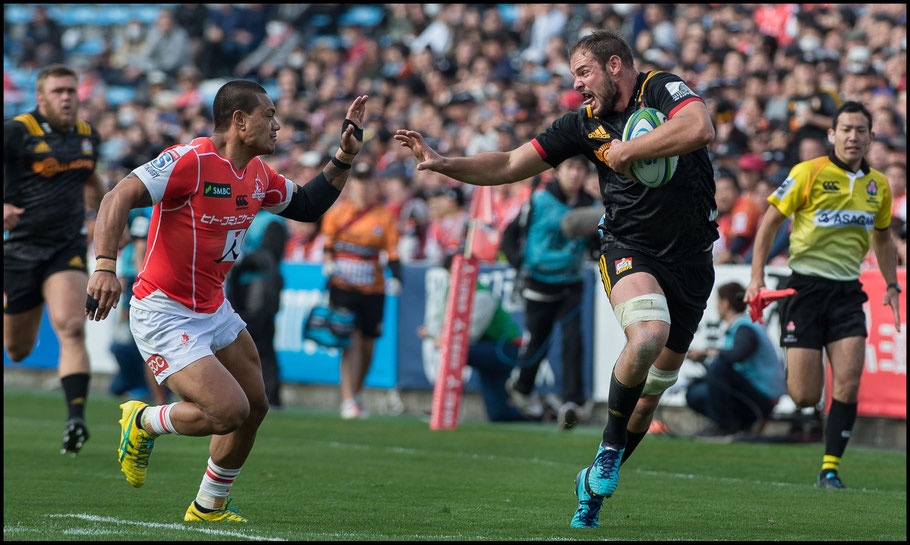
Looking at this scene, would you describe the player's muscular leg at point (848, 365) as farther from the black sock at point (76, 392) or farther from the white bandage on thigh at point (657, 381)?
the black sock at point (76, 392)

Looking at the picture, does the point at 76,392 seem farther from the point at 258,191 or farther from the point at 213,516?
the point at 258,191

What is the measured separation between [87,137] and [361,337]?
481 cm

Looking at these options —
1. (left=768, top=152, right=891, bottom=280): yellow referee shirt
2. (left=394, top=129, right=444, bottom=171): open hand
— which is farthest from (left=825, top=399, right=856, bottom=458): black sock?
(left=394, top=129, right=444, bottom=171): open hand

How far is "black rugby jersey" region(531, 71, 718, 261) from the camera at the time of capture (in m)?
6.68

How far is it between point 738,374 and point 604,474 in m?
5.57

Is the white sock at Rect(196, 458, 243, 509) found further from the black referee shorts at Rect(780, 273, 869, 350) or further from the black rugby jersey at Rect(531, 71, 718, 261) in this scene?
the black referee shorts at Rect(780, 273, 869, 350)

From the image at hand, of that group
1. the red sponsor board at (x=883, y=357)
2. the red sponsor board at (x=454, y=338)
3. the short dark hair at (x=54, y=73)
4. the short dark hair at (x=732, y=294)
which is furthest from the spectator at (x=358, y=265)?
the red sponsor board at (x=883, y=357)

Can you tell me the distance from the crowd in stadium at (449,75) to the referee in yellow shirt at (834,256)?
279 centimetres

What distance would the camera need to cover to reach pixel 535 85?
18.9m

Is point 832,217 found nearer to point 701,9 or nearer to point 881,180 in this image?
point 881,180

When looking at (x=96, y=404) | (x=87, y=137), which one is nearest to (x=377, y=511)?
(x=87, y=137)

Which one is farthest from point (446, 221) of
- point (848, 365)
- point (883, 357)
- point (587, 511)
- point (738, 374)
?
point (587, 511)

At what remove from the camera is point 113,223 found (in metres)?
6.14

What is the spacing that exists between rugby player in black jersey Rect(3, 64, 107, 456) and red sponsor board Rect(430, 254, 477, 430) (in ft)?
13.5
